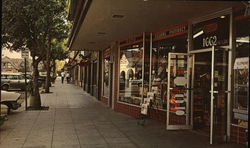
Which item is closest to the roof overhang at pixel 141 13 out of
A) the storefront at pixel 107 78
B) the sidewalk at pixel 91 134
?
the sidewalk at pixel 91 134

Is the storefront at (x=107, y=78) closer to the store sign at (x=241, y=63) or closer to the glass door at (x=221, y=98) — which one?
A: the glass door at (x=221, y=98)

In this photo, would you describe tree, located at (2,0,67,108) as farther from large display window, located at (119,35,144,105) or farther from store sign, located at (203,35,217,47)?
store sign, located at (203,35,217,47)

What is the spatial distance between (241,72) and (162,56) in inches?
144

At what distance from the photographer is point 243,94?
6785 mm

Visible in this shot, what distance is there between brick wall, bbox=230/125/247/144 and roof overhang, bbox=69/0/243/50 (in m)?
2.86

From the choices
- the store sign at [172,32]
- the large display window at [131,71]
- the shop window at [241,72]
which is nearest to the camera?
the shop window at [241,72]

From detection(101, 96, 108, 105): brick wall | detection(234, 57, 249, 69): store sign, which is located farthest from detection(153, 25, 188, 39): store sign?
detection(101, 96, 108, 105): brick wall

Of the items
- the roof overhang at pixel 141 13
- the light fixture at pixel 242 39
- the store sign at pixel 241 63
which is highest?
the roof overhang at pixel 141 13

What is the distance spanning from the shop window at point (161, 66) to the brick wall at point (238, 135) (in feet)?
9.81

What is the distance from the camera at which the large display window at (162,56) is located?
934cm

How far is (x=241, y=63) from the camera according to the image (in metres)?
6.66

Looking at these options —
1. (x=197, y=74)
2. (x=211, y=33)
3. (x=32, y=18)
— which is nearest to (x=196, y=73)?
(x=197, y=74)

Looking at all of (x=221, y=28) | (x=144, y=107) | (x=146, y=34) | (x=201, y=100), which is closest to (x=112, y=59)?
(x=146, y=34)

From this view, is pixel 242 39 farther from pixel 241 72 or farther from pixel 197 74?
pixel 197 74
